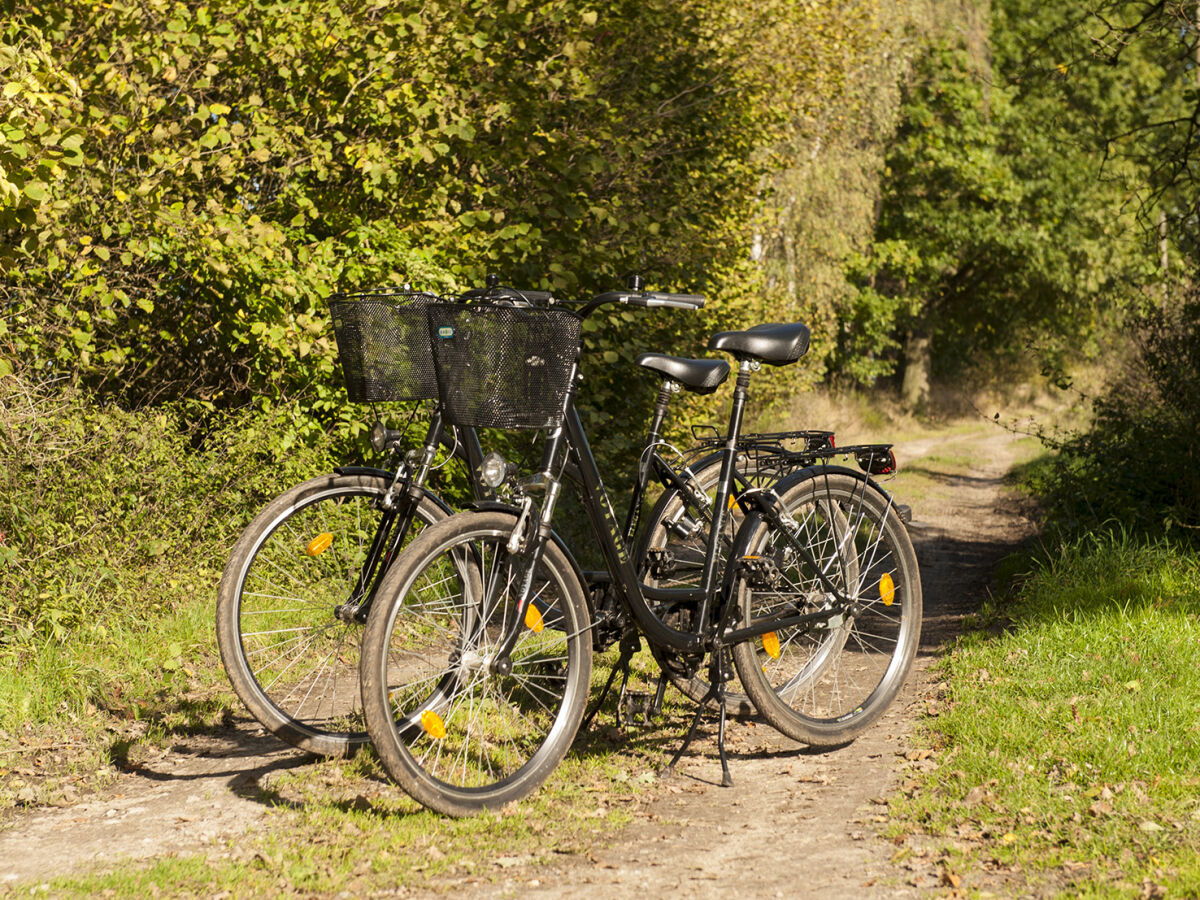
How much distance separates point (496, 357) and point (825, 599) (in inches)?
69.0

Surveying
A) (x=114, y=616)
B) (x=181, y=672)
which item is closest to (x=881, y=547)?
(x=181, y=672)

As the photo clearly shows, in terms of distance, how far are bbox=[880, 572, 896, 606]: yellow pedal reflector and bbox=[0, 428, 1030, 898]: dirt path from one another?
20.7 inches

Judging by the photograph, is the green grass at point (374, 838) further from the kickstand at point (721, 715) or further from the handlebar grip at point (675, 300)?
the handlebar grip at point (675, 300)

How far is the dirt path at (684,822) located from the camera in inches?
135

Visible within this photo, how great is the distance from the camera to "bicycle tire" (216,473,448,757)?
13.2 ft

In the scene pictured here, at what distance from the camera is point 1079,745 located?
4.28 m

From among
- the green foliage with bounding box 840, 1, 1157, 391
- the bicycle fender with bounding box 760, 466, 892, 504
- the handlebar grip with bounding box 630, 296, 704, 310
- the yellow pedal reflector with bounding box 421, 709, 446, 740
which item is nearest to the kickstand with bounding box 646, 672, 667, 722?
the bicycle fender with bounding box 760, 466, 892, 504

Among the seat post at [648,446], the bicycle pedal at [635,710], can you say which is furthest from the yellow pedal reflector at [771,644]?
the seat post at [648,446]

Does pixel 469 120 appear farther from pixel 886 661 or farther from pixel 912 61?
pixel 912 61

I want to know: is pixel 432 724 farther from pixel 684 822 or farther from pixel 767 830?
pixel 767 830

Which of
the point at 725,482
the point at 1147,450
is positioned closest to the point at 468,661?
the point at 725,482

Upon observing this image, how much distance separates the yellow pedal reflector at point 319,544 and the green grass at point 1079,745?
213 centimetres

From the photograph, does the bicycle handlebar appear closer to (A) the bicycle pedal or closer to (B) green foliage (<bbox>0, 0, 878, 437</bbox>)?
(A) the bicycle pedal

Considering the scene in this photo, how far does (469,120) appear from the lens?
7180 millimetres
